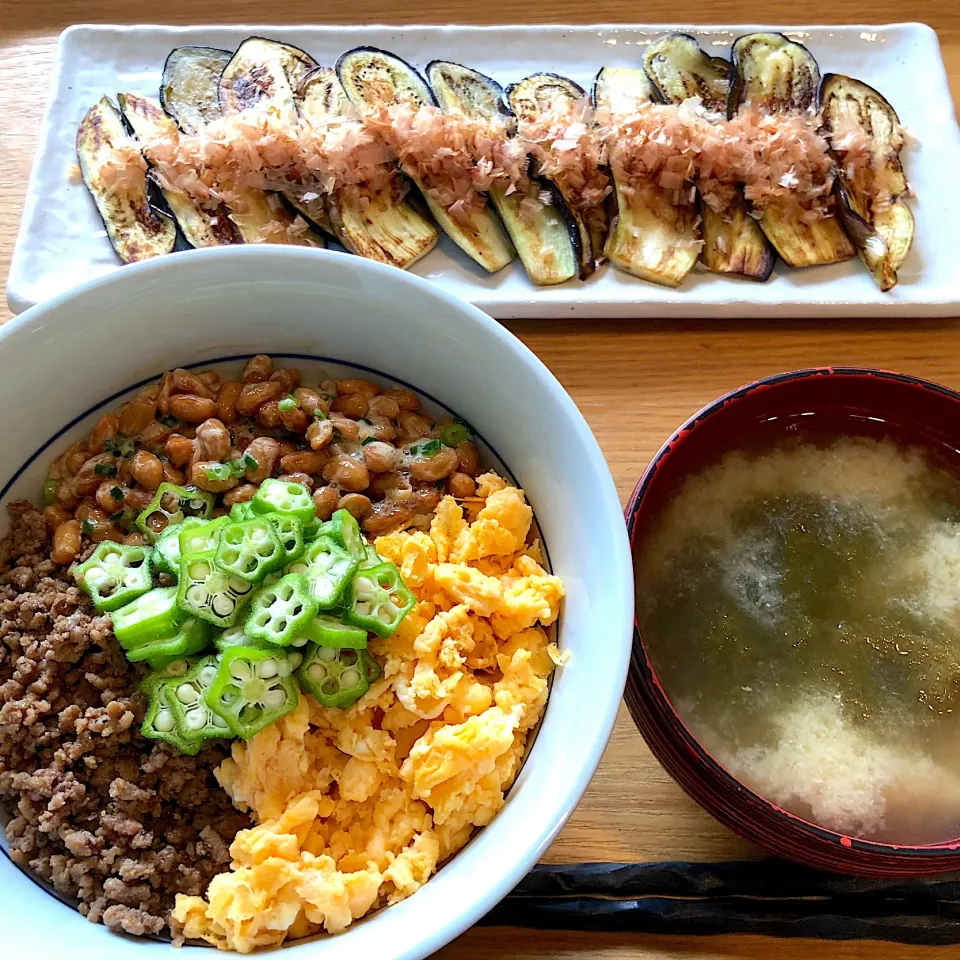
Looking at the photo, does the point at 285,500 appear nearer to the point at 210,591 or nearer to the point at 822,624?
the point at 210,591

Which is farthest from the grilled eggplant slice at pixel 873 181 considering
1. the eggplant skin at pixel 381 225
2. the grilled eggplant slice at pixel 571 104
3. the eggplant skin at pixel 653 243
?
the eggplant skin at pixel 381 225

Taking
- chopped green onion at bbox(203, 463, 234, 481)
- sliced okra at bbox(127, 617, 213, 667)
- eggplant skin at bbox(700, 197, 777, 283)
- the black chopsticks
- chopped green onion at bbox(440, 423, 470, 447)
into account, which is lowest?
the black chopsticks

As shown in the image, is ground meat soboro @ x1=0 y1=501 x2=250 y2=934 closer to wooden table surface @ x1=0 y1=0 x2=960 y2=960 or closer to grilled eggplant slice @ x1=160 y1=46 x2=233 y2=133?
wooden table surface @ x1=0 y1=0 x2=960 y2=960

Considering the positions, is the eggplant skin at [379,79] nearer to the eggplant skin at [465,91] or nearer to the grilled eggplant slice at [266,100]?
the eggplant skin at [465,91]

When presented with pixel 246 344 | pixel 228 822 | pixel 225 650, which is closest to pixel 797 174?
pixel 246 344

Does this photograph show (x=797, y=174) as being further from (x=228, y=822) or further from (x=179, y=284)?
(x=228, y=822)

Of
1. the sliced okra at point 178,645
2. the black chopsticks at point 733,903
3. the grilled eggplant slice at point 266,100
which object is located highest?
the grilled eggplant slice at point 266,100

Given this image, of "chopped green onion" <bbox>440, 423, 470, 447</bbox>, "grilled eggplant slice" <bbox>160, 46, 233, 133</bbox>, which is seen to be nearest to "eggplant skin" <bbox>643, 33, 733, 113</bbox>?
"grilled eggplant slice" <bbox>160, 46, 233, 133</bbox>
